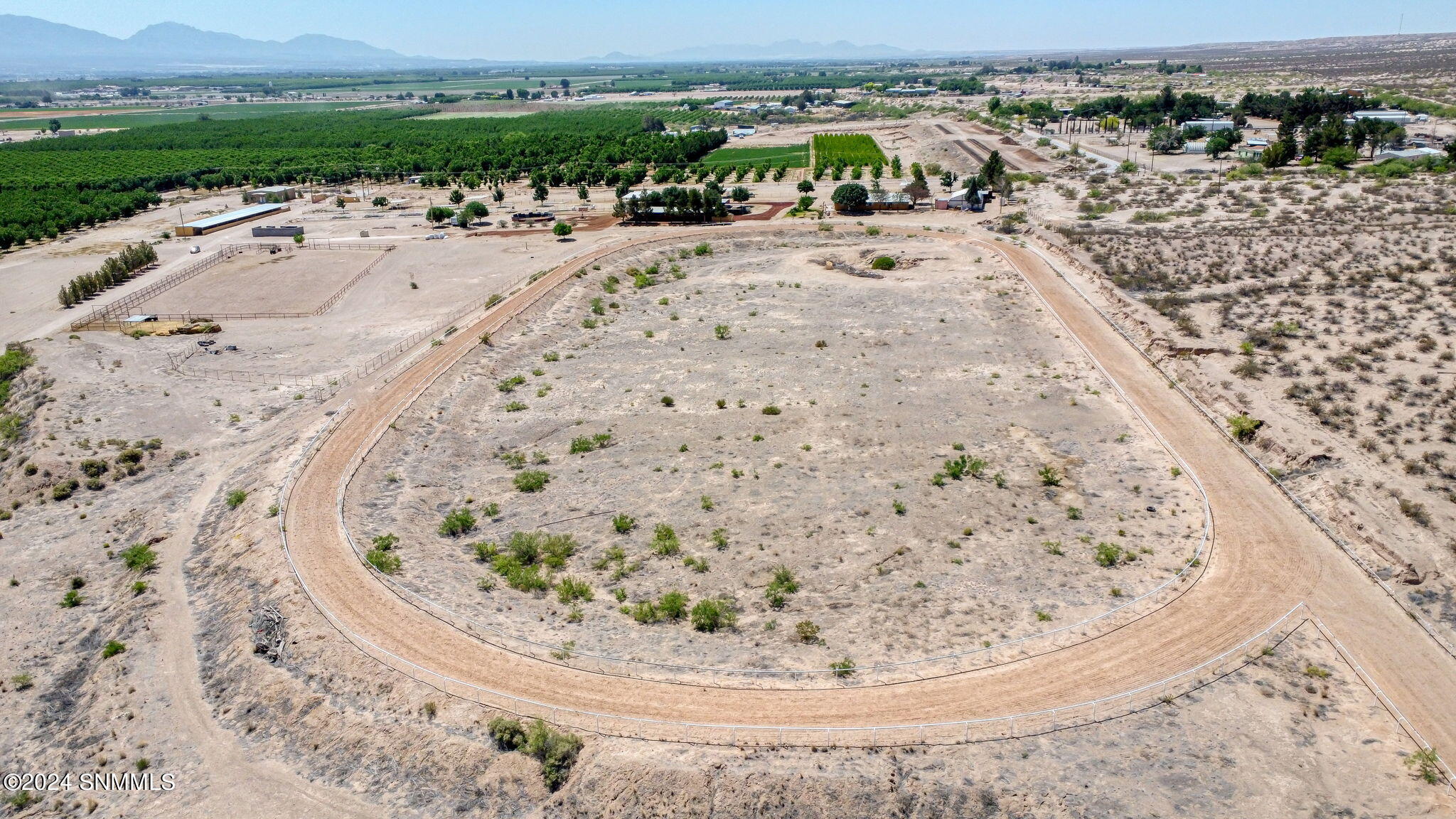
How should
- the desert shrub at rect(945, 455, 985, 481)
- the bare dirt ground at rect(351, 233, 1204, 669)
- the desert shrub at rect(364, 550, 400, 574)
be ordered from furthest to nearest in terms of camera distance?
the desert shrub at rect(945, 455, 985, 481), the desert shrub at rect(364, 550, 400, 574), the bare dirt ground at rect(351, 233, 1204, 669)

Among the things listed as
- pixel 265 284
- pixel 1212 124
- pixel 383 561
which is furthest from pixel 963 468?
pixel 1212 124

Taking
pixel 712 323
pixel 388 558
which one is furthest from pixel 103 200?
pixel 388 558

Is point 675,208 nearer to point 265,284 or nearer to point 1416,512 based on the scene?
point 265,284

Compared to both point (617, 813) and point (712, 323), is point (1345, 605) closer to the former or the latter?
point (617, 813)

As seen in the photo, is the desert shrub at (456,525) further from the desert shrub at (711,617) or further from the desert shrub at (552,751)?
the desert shrub at (552,751)

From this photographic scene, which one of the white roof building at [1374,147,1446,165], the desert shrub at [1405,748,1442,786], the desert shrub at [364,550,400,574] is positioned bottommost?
the desert shrub at [1405,748,1442,786]

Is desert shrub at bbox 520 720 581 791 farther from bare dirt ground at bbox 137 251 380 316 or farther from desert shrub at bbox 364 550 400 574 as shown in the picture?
bare dirt ground at bbox 137 251 380 316

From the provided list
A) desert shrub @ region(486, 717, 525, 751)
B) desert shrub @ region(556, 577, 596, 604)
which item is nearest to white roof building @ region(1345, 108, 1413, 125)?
desert shrub @ region(556, 577, 596, 604)

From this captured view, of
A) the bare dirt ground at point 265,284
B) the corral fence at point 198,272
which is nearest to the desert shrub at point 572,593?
the corral fence at point 198,272
